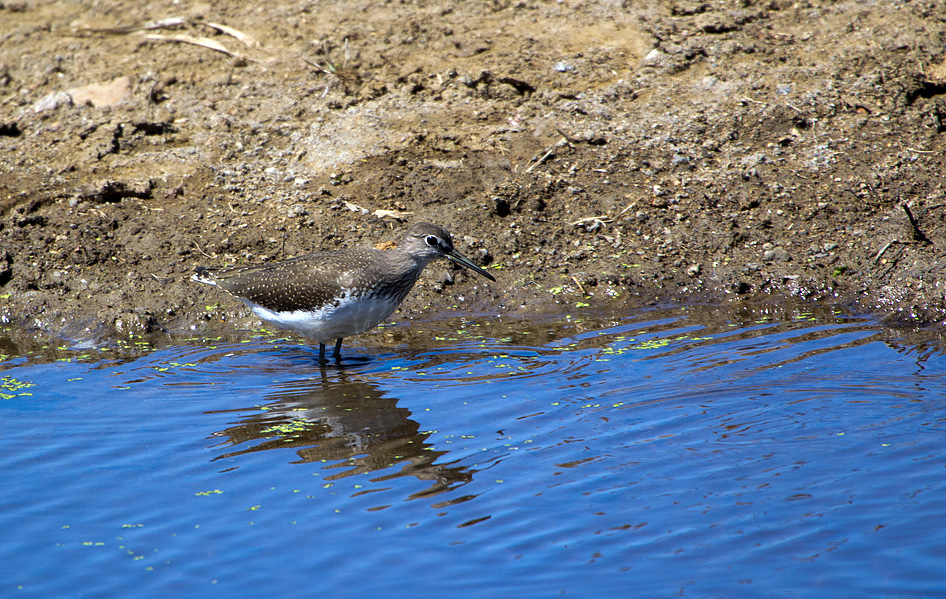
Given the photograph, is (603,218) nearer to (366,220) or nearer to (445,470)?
(366,220)

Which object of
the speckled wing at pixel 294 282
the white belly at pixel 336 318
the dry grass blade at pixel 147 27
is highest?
the dry grass blade at pixel 147 27

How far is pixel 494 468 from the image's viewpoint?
18.2 ft

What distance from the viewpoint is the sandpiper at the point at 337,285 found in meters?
7.46

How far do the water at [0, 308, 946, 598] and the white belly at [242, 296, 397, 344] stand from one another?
1.07 feet

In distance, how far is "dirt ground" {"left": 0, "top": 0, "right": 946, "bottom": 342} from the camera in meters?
8.83

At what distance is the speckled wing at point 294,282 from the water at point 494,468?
0.53 meters

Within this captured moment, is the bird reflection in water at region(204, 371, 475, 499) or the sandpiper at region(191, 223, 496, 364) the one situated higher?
the sandpiper at region(191, 223, 496, 364)

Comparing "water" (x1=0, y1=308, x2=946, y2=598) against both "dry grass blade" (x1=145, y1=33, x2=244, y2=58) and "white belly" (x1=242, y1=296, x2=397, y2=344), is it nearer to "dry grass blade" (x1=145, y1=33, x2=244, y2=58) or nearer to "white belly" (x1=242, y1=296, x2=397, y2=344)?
"white belly" (x1=242, y1=296, x2=397, y2=344)

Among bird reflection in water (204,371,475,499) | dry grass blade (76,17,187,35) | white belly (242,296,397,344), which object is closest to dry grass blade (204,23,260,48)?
dry grass blade (76,17,187,35)

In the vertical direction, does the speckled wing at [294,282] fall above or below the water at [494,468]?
above

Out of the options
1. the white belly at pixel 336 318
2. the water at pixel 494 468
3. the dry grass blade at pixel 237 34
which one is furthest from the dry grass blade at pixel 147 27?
the white belly at pixel 336 318

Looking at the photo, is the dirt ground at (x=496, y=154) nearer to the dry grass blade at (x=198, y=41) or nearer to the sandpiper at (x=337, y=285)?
the dry grass blade at (x=198, y=41)

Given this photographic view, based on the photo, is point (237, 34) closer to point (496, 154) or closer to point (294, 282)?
point (496, 154)

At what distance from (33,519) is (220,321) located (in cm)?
376
